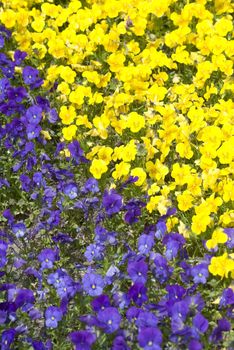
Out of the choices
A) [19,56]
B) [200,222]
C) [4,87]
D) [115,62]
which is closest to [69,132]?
[4,87]

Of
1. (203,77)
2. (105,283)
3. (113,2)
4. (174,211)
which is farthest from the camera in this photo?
(113,2)

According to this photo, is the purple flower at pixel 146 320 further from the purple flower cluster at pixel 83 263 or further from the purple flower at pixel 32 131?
the purple flower at pixel 32 131

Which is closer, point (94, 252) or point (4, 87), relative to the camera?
point (94, 252)

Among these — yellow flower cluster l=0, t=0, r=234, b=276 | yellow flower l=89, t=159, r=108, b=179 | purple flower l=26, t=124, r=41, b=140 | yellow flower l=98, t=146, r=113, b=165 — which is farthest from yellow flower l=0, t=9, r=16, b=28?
yellow flower l=89, t=159, r=108, b=179

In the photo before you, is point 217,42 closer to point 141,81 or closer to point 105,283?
point 141,81

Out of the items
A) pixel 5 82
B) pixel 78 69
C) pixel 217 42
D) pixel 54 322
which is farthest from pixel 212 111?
pixel 54 322

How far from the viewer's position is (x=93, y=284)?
3.70 metres

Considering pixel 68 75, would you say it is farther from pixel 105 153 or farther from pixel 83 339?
pixel 83 339

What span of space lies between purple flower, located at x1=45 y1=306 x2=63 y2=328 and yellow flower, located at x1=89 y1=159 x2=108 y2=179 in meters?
1.16

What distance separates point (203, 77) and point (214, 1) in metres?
1.19

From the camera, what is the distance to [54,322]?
3.65 meters

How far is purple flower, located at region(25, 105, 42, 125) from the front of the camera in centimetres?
486

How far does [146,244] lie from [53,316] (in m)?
0.71

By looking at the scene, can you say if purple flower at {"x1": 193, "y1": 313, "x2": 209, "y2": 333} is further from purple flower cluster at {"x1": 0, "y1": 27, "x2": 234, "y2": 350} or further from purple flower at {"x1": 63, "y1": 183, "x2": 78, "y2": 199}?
purple flower at {"x1": 63, "y1": 183, "x2": 78, "y2": 199}
